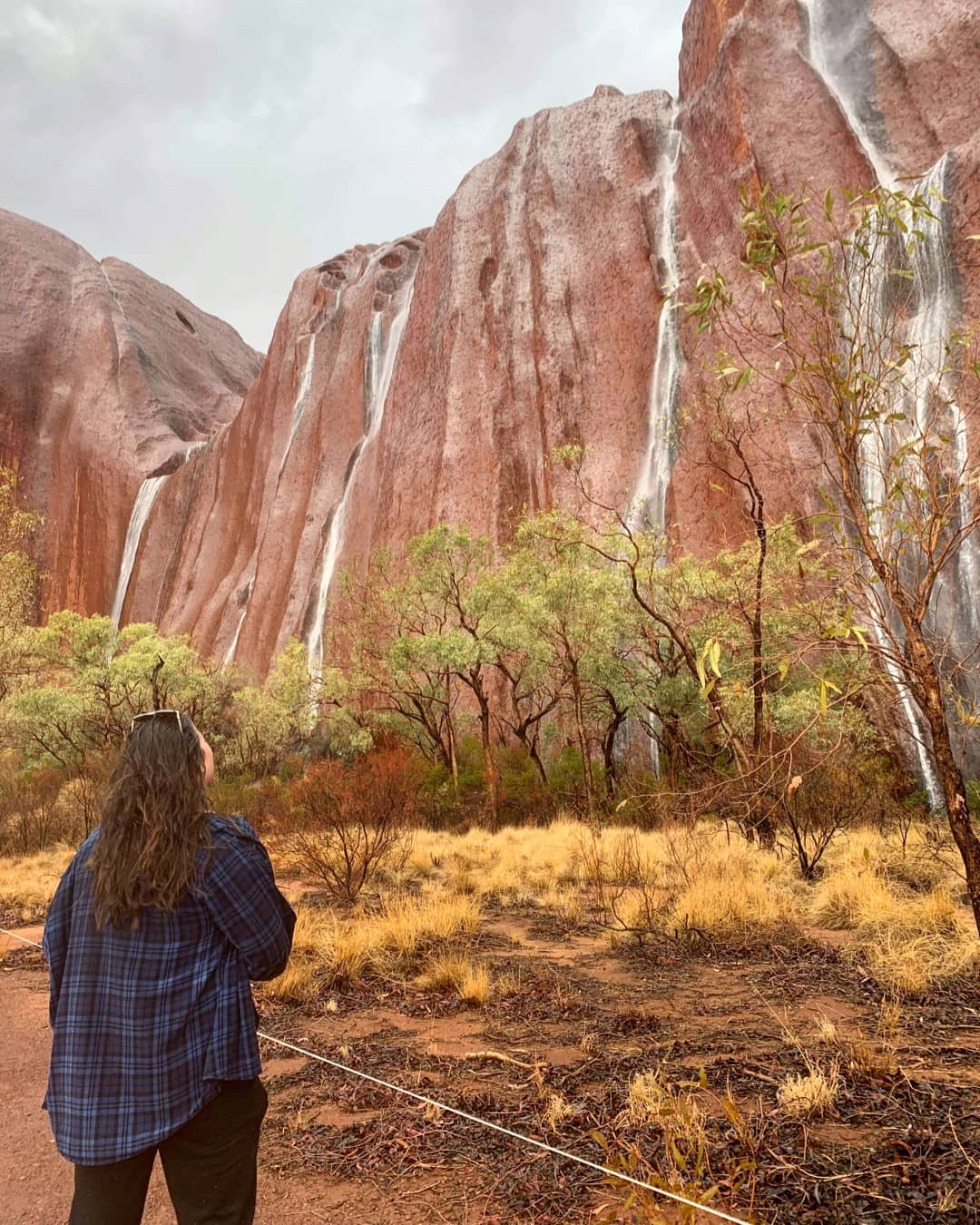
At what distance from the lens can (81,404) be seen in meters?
47.7

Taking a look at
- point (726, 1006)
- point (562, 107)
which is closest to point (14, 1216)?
point (726, 1006)

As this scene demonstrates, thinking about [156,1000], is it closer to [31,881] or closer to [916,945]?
[916,945]

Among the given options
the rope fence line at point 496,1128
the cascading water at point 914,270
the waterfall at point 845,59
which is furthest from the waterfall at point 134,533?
the rope fence line at point 496,1128

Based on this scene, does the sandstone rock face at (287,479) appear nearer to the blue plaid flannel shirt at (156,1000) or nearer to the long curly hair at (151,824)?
the long curly hair at (151,824)

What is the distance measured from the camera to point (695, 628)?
654 inches

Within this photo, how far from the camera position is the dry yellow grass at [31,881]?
10.1m

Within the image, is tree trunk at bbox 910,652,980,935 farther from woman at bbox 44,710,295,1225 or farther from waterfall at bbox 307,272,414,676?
waterfall at bbox 307,272,414,676

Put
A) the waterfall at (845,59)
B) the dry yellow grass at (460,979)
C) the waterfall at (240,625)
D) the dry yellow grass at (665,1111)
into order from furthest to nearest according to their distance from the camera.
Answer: the waterfall at (240,625), the waterfall at (845,59), the dry yellow grass at (460,979), the dry yellow grass at (665,1111)

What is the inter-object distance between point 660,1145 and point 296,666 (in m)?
21.6

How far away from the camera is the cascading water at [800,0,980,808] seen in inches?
625

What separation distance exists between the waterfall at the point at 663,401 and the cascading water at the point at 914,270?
550cm

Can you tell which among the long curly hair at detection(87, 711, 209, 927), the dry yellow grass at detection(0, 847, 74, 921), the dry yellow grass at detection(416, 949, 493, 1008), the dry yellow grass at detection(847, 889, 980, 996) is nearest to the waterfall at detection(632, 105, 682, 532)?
the dry yellow grass at detection(0, 847, 74, 921)

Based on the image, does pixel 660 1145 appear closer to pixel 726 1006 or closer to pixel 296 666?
pixel 726 1006

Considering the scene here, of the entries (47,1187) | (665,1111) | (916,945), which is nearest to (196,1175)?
(665,1111)
